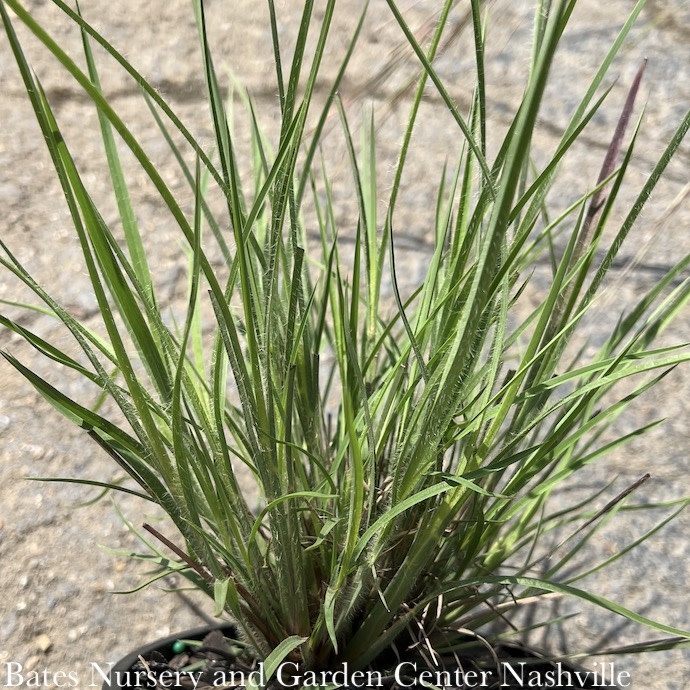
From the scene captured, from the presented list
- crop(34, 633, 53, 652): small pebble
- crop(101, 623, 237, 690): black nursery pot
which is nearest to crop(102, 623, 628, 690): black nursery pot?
crop(101, 623, 237, 690): black nursery pot

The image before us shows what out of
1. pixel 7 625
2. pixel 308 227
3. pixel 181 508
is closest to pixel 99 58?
pixel 308 227

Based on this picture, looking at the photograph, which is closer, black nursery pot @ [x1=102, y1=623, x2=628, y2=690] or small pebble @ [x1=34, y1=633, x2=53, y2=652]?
black nursery pot @ [x1=102, y1=623, x2=628, y2=690]

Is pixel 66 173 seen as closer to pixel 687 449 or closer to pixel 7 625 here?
pixel 7 625

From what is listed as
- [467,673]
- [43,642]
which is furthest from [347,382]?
[43,642]

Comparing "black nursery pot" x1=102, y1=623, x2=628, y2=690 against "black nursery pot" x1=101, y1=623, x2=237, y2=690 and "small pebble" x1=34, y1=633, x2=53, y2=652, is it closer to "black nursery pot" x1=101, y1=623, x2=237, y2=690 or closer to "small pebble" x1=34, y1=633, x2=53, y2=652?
"black nursery pot" x1=101, y1=623, x2=237, y2=690

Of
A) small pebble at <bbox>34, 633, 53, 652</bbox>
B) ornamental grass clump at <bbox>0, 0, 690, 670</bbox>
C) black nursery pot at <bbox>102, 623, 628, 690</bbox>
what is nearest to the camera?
ornamental grass clump at <bbox>0, 0, 690, 670</bbox>

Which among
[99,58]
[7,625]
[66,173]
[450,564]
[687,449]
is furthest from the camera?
[99,58]

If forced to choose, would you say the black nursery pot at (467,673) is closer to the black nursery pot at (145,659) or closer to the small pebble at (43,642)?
the black nursery pot at (145,659)

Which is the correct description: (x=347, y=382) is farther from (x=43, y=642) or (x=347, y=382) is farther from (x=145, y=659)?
(x=43, y=642)
